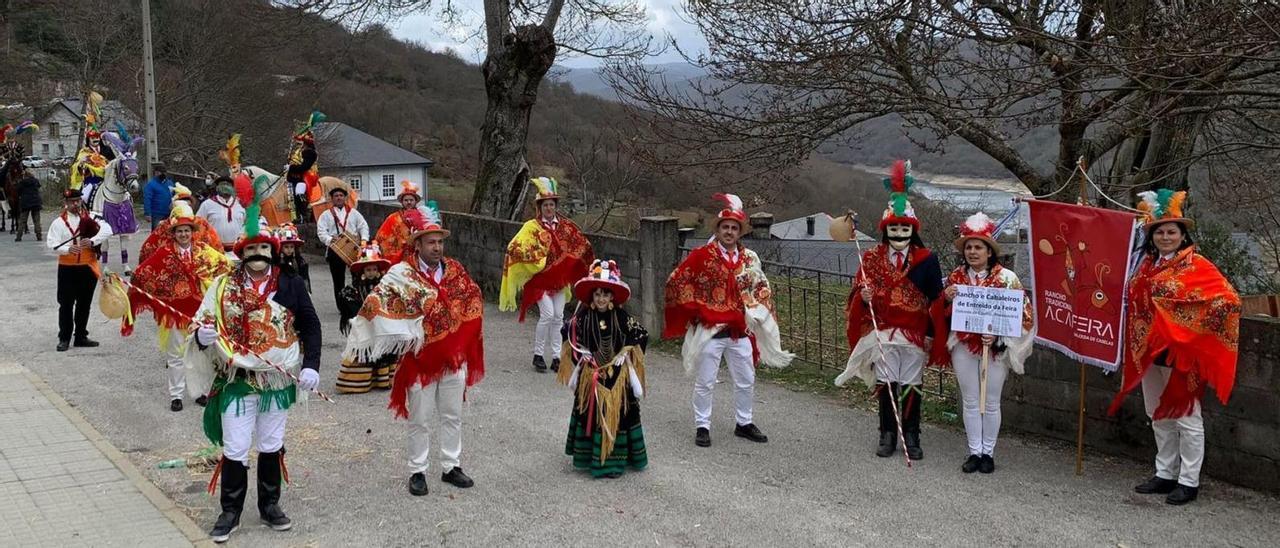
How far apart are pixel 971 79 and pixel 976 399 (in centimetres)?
544

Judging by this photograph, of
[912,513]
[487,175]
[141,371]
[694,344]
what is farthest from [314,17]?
[912,513]

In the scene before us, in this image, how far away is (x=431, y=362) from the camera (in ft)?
23.7

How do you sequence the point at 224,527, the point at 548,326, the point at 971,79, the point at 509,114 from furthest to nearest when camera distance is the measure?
1. the point at 509,114
2. the point at 971,79
3. the point at 548,326
4. the point at 224,527

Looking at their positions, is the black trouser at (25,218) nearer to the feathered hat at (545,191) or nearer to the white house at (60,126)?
the feathered hat at (545,191)

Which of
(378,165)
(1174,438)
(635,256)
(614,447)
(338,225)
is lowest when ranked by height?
(614,447)

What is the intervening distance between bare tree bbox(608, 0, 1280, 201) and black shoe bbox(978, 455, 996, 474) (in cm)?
347

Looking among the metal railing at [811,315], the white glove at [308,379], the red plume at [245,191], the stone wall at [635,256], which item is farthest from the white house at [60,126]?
the white glove at [308,379]

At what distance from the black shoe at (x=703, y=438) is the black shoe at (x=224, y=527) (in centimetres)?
343

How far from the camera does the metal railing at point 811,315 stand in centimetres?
1097

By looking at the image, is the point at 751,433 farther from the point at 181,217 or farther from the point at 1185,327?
the point at 181,217

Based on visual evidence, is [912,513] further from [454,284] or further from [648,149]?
[648,149]

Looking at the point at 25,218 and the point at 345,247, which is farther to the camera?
the point at 25,218

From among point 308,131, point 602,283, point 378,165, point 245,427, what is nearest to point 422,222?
point 602,283

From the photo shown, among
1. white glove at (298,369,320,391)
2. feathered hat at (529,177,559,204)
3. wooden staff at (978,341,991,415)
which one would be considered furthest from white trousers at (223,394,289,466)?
feathered hat at (529,177,559,204)
